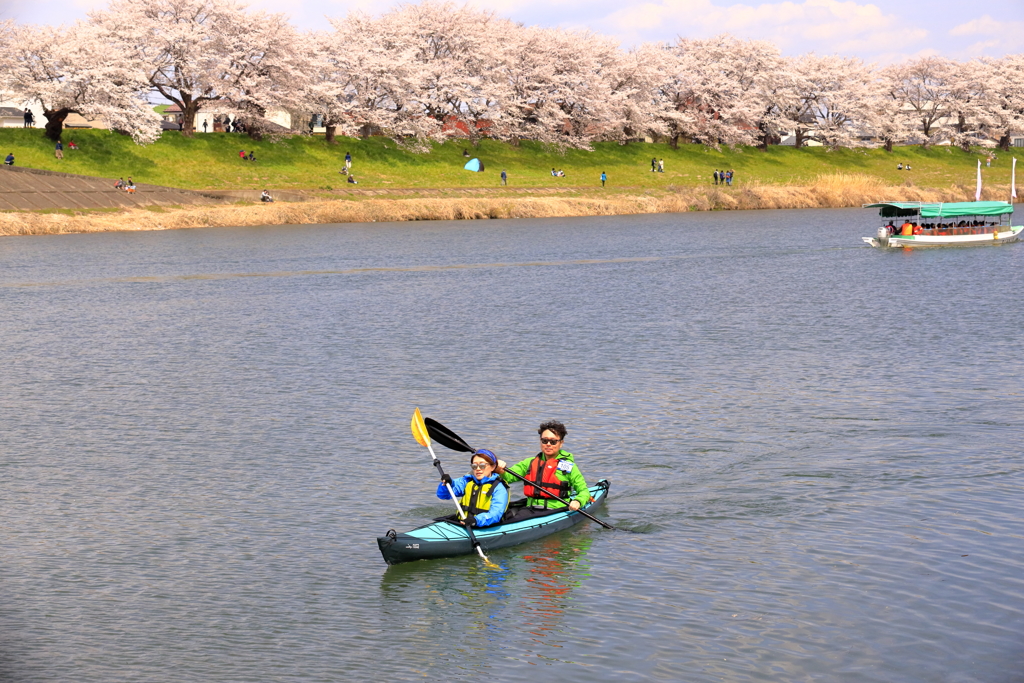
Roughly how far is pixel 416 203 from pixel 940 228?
37092mm

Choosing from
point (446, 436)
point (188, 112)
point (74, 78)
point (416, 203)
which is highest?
point (74, 78)

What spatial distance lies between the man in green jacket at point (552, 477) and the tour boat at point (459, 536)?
9.1 inches

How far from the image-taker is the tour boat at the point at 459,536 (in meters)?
16.1

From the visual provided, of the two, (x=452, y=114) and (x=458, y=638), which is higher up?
(x=452, y=114)

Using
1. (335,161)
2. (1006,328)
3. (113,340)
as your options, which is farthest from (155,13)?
(1006,328)

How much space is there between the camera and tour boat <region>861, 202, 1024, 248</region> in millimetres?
66750

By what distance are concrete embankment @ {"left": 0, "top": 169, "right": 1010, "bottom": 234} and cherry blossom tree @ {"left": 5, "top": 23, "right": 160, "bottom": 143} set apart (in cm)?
963

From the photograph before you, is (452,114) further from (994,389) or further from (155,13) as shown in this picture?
(994,389)

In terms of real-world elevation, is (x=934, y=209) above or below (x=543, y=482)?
above

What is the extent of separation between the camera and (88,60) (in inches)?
3465

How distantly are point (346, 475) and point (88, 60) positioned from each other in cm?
7685

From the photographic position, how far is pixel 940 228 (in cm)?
6825

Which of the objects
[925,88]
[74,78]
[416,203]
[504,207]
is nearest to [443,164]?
[504,207]

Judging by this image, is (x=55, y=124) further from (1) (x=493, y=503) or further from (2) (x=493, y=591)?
(2) (x=493, y=591)
